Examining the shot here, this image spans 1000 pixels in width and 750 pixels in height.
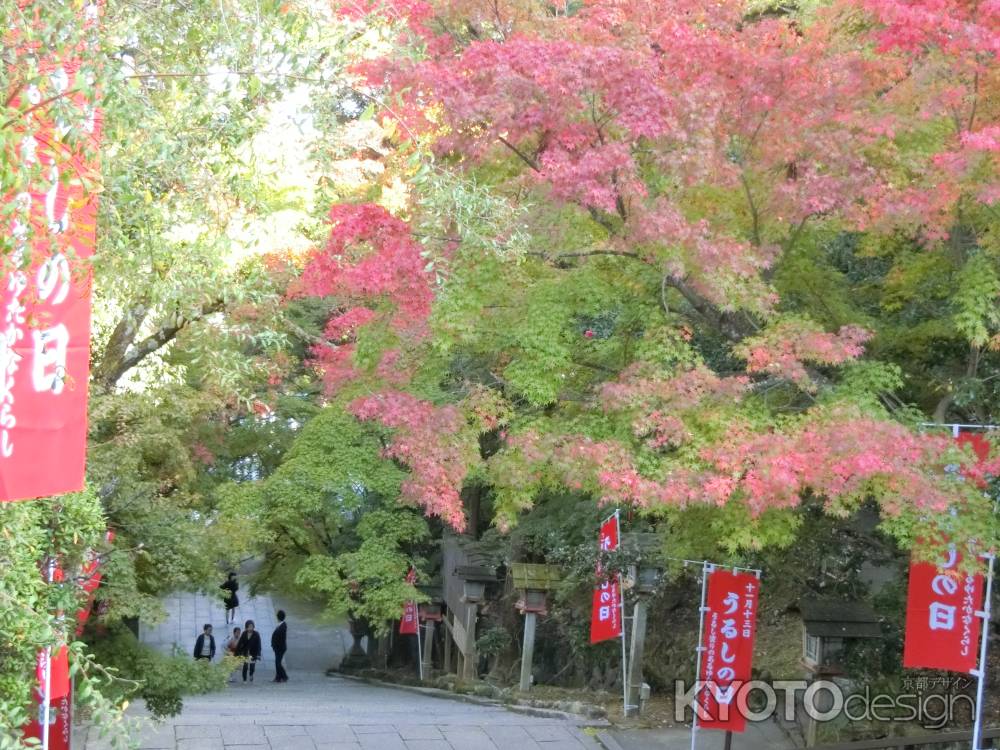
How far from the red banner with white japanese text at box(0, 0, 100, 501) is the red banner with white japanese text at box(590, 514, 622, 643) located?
26.8 ft

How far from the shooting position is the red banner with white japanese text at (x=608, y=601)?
41.1ft

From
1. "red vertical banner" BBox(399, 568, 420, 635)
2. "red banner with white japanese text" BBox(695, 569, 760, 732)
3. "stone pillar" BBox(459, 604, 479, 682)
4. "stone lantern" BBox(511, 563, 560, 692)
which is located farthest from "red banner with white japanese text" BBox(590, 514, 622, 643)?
"red vertical banner" BBox(399, 568, 420, 635)

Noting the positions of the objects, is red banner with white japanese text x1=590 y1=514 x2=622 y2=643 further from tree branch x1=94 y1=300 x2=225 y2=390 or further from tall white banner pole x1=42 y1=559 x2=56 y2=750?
tall white banner pole x1=42 y1=559 x2=56 y2=750

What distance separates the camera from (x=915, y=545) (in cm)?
816

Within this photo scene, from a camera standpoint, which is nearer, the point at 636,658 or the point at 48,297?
the point at 48,297

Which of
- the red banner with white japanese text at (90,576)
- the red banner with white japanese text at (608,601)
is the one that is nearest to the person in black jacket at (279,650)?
the red banner with white japanese text at (608,601)

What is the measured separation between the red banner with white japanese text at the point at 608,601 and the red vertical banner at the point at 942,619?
13.2 ft

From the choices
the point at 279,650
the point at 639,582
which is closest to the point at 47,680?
the point at 639,582

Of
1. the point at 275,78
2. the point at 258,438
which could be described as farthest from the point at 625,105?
the point at 258,438

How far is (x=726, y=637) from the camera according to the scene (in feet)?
35.2

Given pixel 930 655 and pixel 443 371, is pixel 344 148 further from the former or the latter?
pixel 930 655

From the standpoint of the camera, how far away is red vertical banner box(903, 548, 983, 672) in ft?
29.1

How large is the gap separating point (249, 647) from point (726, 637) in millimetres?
12510

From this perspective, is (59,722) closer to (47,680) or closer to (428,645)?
(47,680)
